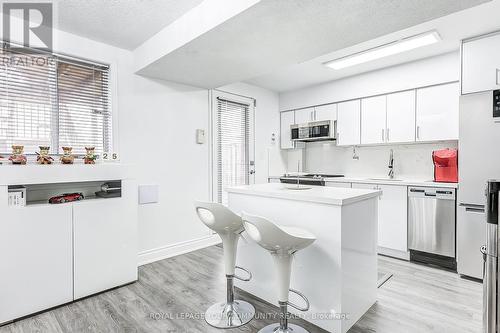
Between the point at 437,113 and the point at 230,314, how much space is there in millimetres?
3415

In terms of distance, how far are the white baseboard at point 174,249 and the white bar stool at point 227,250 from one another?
4.62ft

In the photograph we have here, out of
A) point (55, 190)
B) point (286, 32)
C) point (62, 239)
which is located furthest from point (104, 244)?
point (286, 32)

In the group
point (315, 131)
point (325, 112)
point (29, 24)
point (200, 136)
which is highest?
point (29, 24)

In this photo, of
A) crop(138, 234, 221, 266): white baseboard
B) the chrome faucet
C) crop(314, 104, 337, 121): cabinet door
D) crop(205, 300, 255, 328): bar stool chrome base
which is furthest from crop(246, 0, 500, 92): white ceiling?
crop(205, 300, 255, 328): bar stool chrome base

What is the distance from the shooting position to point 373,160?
4.27 meters

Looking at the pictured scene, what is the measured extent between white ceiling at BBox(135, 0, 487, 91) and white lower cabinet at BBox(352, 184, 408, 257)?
1.94m

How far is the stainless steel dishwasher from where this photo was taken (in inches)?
117

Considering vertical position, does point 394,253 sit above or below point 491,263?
below

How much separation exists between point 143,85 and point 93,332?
2.60 meters

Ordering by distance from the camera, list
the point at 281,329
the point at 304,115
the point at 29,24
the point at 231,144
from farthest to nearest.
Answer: the point at 304,115 → the point at 231,144 → the point at 29,24 → the point at 281,329

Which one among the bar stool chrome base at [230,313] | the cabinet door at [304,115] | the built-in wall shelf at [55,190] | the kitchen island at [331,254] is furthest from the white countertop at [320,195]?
the cabinet door at [304,115]

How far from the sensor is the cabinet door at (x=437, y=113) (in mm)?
3279

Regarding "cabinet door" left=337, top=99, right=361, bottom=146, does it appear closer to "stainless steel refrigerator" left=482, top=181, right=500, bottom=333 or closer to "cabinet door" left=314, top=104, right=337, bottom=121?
"cabinet door" left=314, top=104, right=337, bottom=121

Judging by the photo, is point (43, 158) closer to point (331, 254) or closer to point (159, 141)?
point (159, 141)
